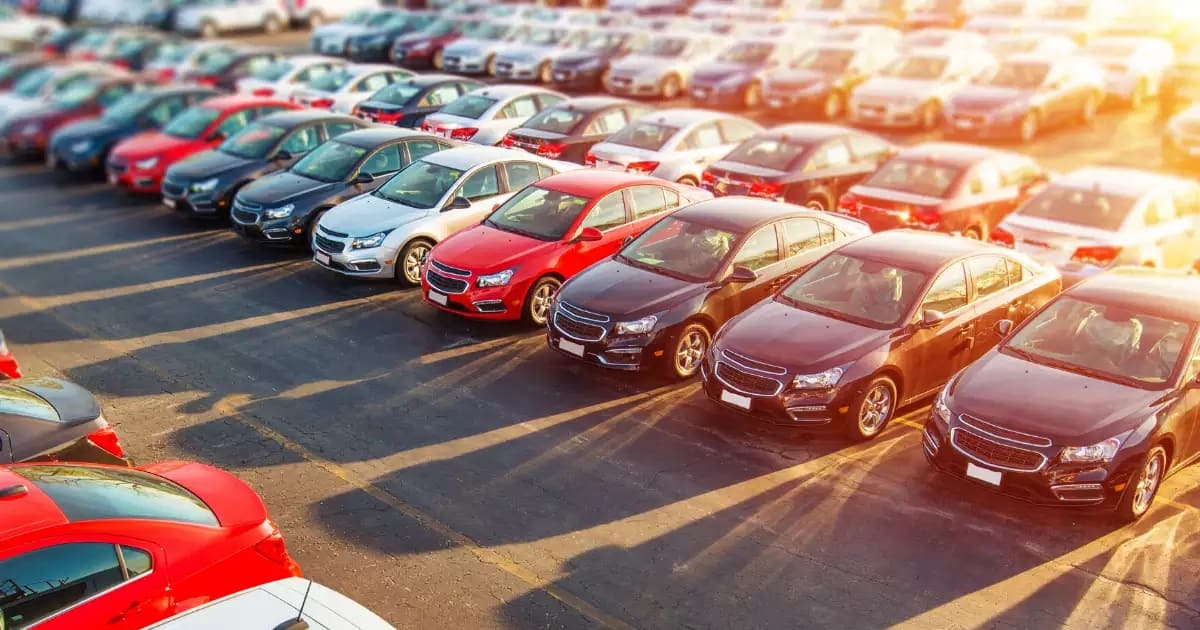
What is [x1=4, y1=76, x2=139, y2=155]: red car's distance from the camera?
24.2 meters

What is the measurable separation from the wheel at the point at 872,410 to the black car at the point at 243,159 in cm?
1111

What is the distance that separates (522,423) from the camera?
10.9 metres

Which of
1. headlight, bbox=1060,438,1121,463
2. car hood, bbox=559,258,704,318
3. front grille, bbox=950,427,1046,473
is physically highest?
car hood, bbox=559,258,704,318

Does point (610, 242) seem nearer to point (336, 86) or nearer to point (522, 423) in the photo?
point (522, 423)

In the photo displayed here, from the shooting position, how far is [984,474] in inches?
360

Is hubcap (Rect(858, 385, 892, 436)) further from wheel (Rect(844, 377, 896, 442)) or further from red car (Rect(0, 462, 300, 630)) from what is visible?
red car (Rect(0, 462, 300, 630))

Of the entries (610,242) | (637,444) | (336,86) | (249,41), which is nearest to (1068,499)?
(637,444)

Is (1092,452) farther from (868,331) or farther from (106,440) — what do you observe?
(106,440)

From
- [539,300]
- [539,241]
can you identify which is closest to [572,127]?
[539,241]

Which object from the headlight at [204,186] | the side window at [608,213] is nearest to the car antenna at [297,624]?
the side window at [608,213]

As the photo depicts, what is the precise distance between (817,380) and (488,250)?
4862 millimetres

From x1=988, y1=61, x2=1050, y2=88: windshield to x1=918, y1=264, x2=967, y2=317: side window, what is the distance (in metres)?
14.8

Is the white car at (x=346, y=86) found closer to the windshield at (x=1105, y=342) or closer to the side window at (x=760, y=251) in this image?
the side window at (x=760, y=251)

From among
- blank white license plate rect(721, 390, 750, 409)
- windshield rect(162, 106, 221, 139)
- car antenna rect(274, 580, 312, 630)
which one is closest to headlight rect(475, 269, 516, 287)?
blank white license plate rect(721, 390, 750, 409)
